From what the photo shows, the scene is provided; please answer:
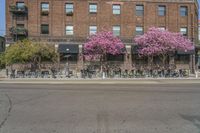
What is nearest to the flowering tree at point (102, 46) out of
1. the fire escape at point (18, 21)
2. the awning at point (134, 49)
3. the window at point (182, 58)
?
→ the awning at point (134, 49)

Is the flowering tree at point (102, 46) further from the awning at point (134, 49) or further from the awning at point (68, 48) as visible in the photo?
the awning at point (134, 49)

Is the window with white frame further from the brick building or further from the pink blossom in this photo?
the pink blossom

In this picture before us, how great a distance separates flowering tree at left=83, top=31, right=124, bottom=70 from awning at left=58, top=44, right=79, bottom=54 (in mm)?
2668

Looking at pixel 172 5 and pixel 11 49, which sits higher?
pixel 172 5

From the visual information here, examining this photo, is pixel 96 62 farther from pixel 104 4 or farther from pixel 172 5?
pixel 172 5

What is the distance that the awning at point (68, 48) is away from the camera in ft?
188

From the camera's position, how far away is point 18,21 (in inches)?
2290

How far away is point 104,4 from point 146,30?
6.79 meters

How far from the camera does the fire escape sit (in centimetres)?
5709

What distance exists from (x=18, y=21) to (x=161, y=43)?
19636 millimetres
